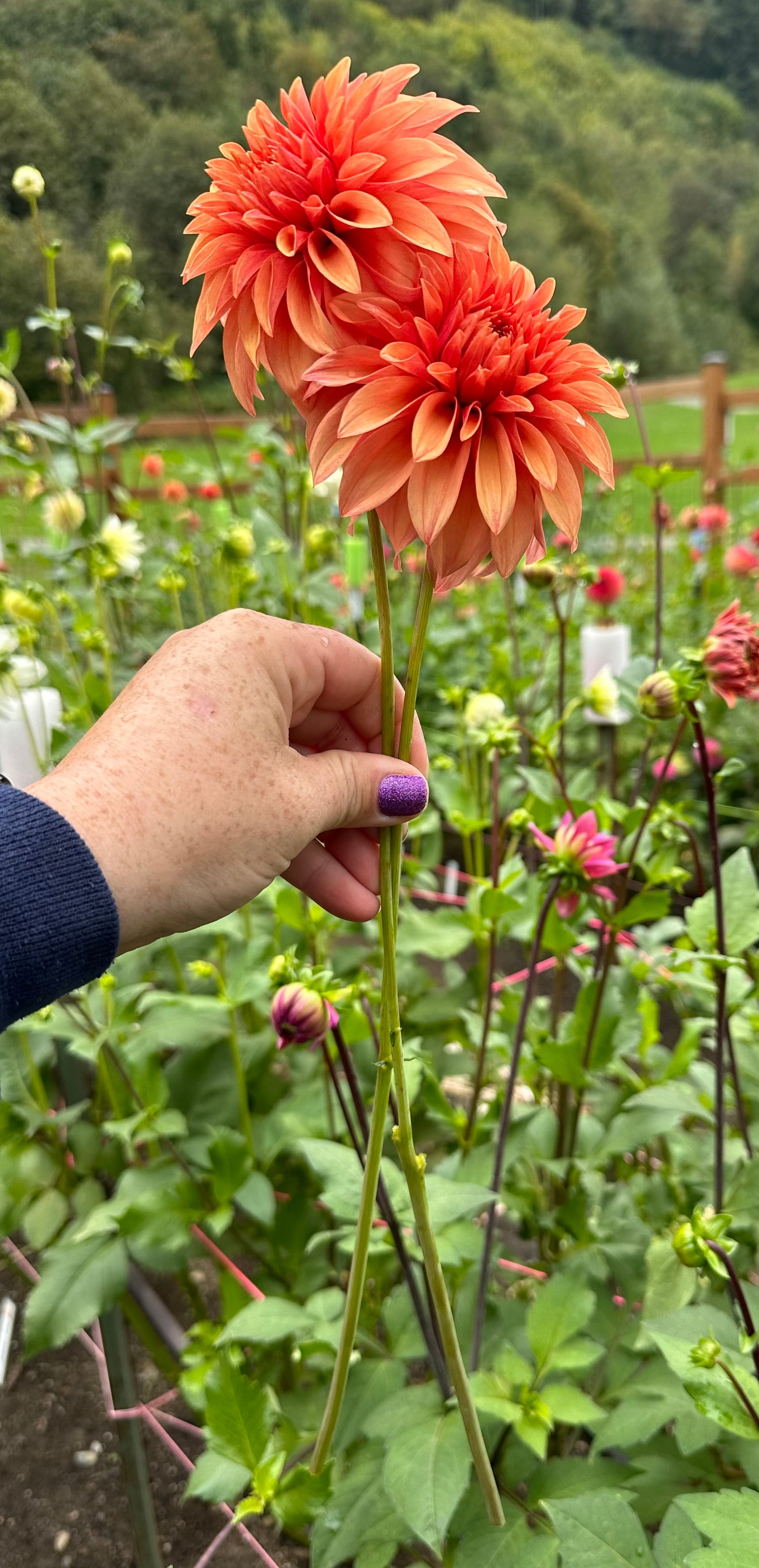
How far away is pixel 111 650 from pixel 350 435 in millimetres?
1062

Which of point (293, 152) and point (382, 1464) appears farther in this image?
point (382, 1464)

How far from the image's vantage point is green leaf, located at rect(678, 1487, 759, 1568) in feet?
1.18

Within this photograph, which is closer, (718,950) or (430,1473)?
(430,1473)

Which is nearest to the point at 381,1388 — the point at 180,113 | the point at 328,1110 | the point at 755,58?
the point at 328,1110

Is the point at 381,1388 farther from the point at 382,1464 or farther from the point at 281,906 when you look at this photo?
the point at 281,906

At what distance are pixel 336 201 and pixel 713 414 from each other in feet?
12.8

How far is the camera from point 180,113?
231cm

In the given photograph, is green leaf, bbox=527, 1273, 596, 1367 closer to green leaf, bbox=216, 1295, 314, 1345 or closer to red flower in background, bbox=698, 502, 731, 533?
green leaf, bbox=216, 1295, 314, 1345

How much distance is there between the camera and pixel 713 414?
3.75m

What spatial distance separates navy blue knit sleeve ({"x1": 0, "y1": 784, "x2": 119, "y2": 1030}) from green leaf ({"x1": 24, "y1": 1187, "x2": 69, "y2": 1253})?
0.54m

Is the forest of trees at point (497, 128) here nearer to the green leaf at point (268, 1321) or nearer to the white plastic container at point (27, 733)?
the white plastic container at point (27, 733)

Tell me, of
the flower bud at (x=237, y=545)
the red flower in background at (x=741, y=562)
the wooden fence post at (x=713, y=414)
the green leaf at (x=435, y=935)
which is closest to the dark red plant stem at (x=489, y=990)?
the green leaf at (x=435, y=935)

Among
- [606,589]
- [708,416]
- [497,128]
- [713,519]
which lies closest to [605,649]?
[606,589]

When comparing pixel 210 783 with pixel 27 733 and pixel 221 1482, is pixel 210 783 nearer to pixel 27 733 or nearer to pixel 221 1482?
pixel 221 1482
